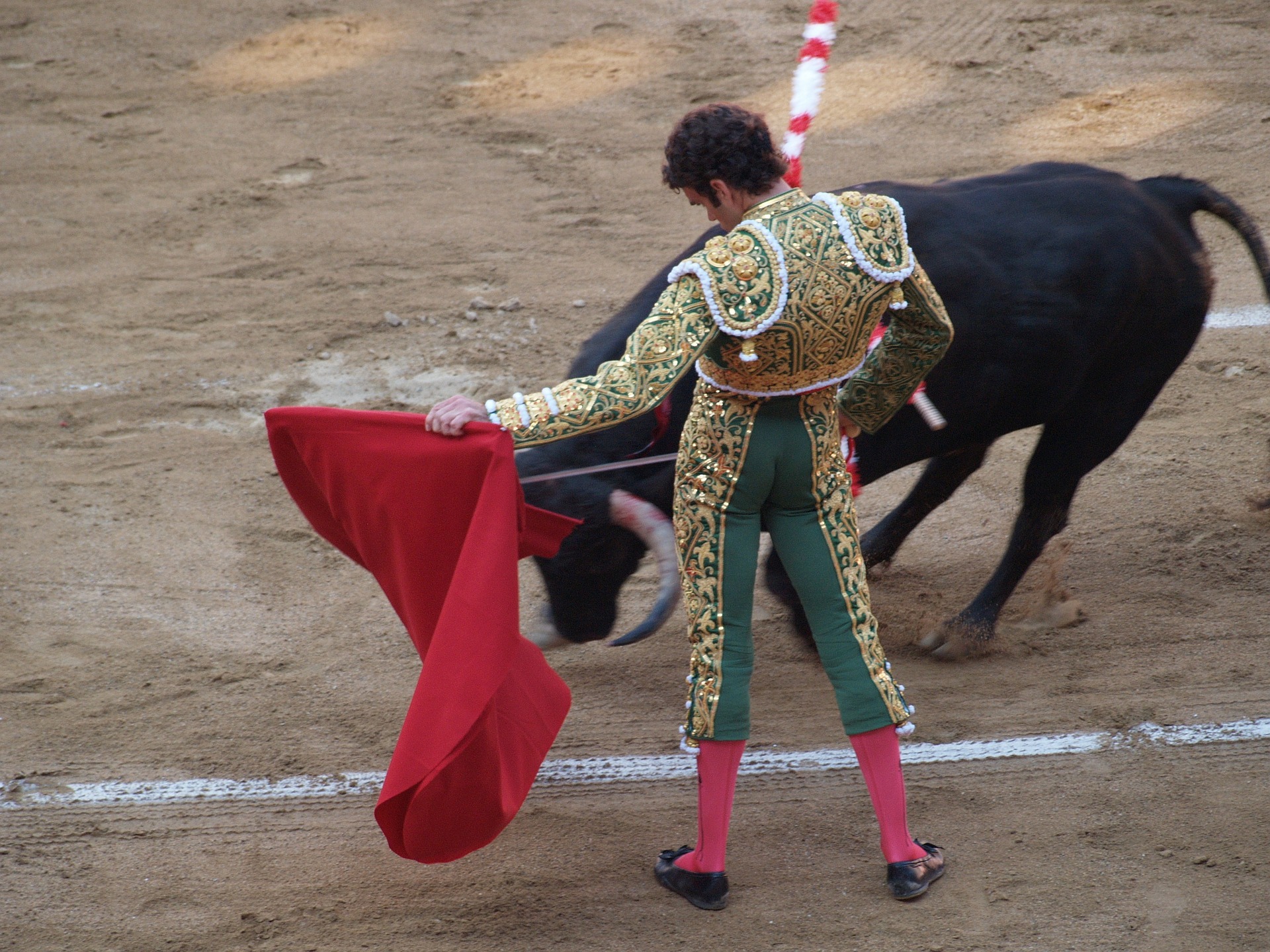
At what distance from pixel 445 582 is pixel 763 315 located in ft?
2.99

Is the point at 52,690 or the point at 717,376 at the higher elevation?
the point at 717,376

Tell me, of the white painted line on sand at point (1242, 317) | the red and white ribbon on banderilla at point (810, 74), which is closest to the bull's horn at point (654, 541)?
the red and white ribbon on banderilla at point (810, 74)

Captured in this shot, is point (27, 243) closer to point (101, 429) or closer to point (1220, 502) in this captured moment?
point (101, 429)

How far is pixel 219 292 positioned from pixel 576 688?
3.42 m

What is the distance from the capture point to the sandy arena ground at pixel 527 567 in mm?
2713

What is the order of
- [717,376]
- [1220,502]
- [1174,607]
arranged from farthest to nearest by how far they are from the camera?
[1220,502] → [1174,607] → [717,376]

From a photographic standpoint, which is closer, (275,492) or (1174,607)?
(1174,607)

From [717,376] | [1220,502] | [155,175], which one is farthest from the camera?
[155,175]

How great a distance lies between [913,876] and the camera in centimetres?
258

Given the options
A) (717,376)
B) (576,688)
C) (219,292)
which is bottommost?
(576,688)

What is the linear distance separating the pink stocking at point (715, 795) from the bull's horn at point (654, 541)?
0.32 metres

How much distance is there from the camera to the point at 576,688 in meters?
3.53

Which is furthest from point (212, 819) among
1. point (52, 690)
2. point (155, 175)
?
point (155, 175)

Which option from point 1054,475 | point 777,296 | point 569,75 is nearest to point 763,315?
point 777,296
